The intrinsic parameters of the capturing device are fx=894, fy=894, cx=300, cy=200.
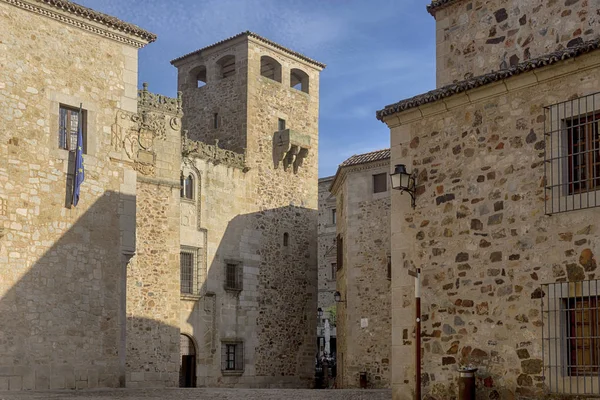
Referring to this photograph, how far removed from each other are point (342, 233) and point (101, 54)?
547 inches

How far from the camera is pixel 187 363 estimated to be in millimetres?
30312

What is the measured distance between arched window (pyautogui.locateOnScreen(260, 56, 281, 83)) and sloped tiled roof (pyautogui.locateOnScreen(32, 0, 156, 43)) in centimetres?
1425

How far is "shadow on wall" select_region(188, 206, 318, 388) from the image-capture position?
100 feet

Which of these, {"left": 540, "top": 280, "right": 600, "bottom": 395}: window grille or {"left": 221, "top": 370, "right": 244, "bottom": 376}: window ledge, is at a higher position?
{"left": 540, "top": 280, "right": 600, "bottom": 395}: window grille

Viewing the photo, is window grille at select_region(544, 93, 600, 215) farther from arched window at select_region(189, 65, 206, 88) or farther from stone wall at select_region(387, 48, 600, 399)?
arched window at select_region(189, 65, 206, 88)

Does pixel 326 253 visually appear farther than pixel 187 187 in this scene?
Yes

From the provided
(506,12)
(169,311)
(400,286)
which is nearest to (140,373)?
(169,311)

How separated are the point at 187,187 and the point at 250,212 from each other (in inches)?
135

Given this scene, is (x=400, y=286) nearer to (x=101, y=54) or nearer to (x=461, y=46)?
(x=461, y=46)

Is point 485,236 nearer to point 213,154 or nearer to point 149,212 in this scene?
point 149,212

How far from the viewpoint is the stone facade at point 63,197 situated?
18.0 meters

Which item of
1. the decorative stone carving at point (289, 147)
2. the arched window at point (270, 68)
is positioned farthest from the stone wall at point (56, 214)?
the arched window at point (270, 68)

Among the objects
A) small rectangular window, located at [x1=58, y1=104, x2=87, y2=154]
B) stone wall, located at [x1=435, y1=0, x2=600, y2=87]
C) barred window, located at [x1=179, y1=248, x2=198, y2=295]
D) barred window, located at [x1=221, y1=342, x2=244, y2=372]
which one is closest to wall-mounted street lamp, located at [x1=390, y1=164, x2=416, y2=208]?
stone wall, located at [x1=435, y1=0, x2=600, y2=87]

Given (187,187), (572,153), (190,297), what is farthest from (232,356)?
(572,153)
